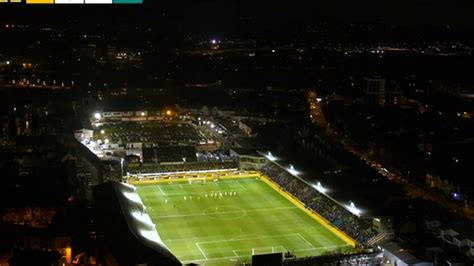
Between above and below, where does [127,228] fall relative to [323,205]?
above

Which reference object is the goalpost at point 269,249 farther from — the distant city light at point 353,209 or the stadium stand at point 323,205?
the distant city light at point 353,209

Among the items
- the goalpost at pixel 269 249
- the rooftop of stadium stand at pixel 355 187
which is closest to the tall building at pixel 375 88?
the rooftop of stadium stand at pixel 355 187

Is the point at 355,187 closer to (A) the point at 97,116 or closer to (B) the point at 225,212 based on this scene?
(B) the point at 225,212

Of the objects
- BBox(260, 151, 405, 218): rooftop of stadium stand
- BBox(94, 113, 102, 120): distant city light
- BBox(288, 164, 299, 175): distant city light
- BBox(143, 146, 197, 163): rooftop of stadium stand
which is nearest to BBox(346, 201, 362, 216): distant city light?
BBox(260, 151, 405, 218): rooftop of stadium stand

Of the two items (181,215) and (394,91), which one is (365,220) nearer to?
(181,215)

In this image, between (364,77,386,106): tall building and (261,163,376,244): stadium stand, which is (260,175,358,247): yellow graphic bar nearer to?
A: (261,163,376,244): stadium stand

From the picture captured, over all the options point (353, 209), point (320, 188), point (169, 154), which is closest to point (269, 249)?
point (353, 209)
